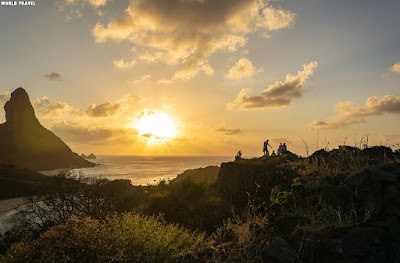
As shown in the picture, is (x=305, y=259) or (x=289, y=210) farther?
(x=289, y=210)

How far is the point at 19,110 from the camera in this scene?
502ft

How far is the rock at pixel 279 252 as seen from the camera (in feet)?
14.3

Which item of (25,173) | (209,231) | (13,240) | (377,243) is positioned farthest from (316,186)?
(25,173)

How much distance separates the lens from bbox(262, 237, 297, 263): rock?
4.35 meters

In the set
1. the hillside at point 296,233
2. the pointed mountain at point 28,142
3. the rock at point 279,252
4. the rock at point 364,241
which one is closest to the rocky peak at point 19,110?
the pointed mountain at point 28,142

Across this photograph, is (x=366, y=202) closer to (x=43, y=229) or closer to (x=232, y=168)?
(x=232, y=168)

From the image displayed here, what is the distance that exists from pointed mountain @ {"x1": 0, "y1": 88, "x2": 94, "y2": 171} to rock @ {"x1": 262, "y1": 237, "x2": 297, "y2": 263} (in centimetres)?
13232

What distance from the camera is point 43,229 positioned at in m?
12.5

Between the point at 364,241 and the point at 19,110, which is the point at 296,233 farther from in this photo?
the point at 19,110

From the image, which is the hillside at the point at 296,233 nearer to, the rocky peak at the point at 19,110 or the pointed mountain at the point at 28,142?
the pointed mountain at the point at 28,142

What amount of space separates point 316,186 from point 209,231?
16.6 feet

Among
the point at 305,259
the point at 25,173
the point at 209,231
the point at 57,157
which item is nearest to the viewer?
the point at 305,259

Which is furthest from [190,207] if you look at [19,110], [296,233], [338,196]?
[19,110]

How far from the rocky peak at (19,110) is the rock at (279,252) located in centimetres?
18101
